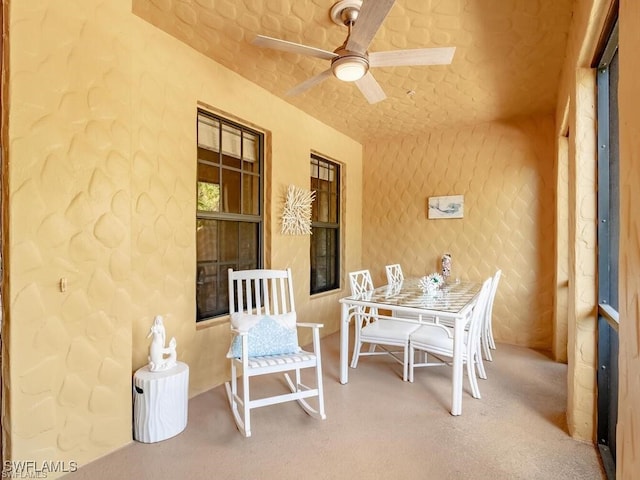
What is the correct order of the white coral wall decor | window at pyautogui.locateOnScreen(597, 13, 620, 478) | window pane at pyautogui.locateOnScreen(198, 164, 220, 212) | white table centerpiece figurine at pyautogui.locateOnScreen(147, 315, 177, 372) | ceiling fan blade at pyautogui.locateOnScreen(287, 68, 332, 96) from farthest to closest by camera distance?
the white coral wall decor
window pane at pyautogui.locateOnScreen(198, 164, 220, 212)
ceiling fan blade at pyautogui.locateOnScreen(287, 68, 332, 96)
white table centerpiece figurine at pyautogui.locateOnScreen(147, 315, 177, 372)
window at pyautogui.locateOnScreen(597, 13, 620, 478)

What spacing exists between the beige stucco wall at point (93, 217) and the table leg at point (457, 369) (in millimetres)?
1891

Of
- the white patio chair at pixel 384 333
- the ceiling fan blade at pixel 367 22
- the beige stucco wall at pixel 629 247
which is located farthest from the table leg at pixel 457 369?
the ceiling fan blade at pixel 367 22

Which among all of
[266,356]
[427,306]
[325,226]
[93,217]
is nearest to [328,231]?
[325,226]

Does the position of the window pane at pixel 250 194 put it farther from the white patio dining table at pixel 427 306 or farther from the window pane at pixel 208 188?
the white patio dining table at pixel 427 306

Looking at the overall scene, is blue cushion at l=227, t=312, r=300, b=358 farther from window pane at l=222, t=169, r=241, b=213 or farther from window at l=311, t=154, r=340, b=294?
window at l=311, t=154, r=340, b=294

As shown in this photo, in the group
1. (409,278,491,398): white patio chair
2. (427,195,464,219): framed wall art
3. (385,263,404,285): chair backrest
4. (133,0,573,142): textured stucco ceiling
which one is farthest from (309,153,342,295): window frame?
(409,278,491,398): white patio chair

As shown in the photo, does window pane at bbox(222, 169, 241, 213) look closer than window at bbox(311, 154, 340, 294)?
Yes

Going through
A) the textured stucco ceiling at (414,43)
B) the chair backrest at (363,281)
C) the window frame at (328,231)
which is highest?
the textured stucco ceiling at (414,43)

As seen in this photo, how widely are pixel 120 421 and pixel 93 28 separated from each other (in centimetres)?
226

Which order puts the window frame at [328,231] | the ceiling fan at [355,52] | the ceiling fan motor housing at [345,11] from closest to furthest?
the ceiling fan at [355,52] → the ceiling fan motor housing at [345,11] → the window frame at [328,231]

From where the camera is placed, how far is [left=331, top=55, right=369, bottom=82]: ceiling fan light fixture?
2.18 m

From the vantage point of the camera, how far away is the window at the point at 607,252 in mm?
1968

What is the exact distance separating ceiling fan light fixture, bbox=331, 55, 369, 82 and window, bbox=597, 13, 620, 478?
1.30 meters

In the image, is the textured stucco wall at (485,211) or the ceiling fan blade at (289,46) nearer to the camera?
the ceiling fan blade at (289,46)
